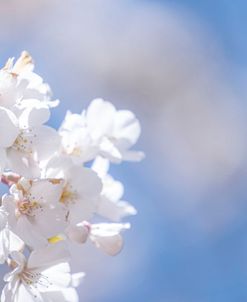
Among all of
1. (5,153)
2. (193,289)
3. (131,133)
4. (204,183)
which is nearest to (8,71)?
(5,153)

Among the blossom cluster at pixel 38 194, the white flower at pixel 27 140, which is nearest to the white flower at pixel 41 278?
the blossom cluster at pixel 38 194

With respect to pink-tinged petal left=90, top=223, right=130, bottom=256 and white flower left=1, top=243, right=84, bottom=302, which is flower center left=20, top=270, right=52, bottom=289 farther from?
pink-tinged petal left=90, top=223, right=130, bottom=256

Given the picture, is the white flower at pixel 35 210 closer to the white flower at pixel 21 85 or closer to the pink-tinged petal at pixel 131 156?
the white flower at pixel 21 85

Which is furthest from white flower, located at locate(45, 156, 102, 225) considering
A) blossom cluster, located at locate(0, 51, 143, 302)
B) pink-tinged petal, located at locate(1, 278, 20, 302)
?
pink-tinged petal, located at locate(1, 278, 20, 302)

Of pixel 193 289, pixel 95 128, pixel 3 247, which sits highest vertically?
pixel 193 289

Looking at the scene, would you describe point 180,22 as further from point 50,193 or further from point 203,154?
point 50,193
